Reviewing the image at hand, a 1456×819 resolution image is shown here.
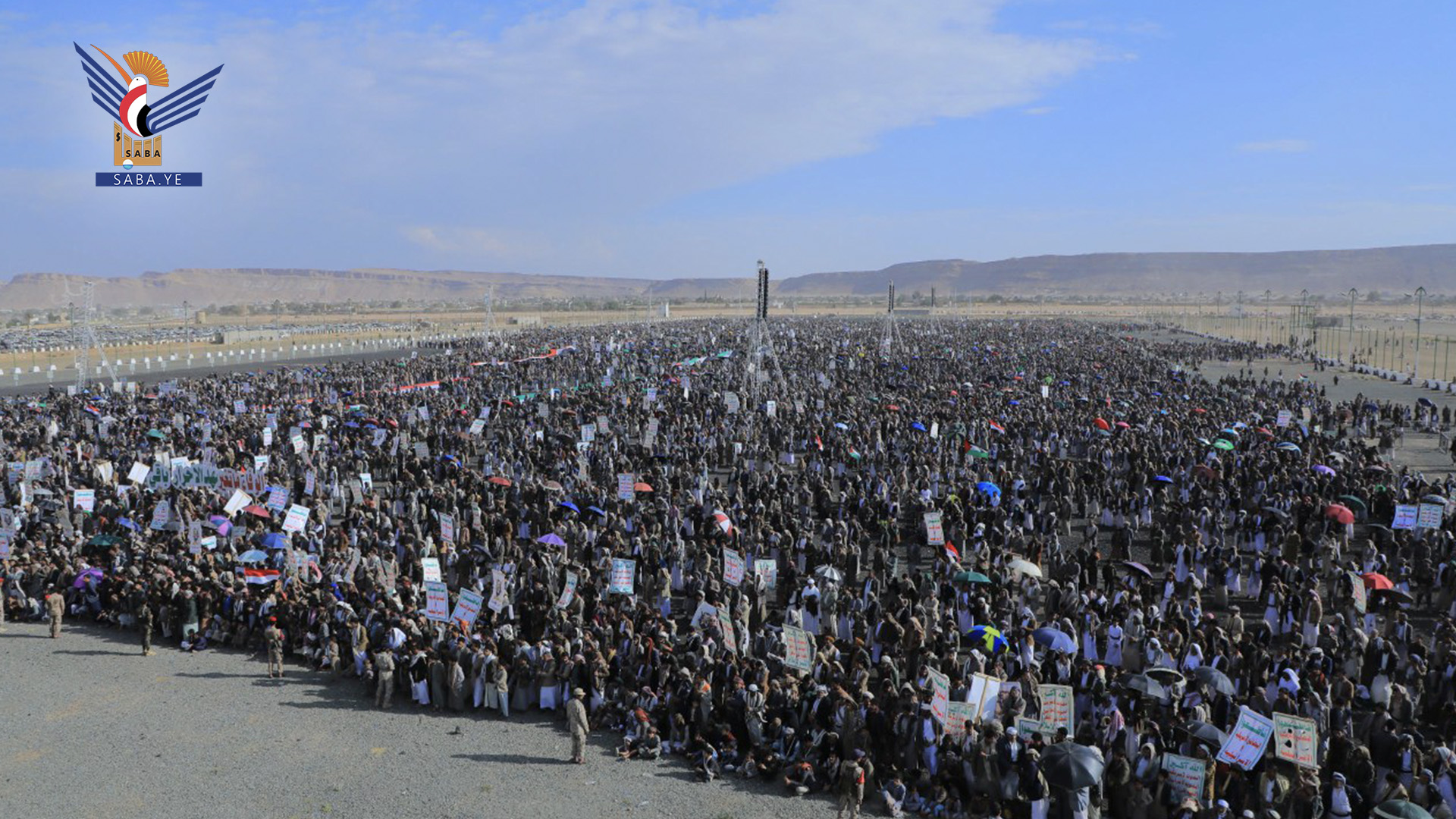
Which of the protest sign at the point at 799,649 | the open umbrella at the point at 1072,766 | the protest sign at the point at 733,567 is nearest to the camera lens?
the open umbrella at the point at 1072,766

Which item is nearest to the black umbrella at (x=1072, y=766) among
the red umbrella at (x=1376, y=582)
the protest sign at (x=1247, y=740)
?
the protest sign at (x=1247, y=740)

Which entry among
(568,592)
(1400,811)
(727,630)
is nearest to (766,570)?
(727,630)

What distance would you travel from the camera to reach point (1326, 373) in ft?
193

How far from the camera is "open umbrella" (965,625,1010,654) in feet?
41.1

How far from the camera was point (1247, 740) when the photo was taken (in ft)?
31.0

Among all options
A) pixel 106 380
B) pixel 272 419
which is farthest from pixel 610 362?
pixel 106 380

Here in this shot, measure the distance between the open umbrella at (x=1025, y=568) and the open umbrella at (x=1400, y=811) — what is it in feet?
22.5

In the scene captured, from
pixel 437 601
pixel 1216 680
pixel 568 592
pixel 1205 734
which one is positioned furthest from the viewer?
pixel 568 592

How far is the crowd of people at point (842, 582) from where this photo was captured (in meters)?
10.4

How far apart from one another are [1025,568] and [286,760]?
1046 centimetres

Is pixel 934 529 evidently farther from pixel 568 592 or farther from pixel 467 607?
pixel 467 607

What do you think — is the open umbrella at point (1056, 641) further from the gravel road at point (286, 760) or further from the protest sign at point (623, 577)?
the protest sign at point (623, 577)

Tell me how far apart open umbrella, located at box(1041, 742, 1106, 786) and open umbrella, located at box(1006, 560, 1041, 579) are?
19.0ft

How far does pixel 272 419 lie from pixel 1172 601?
27.5m
